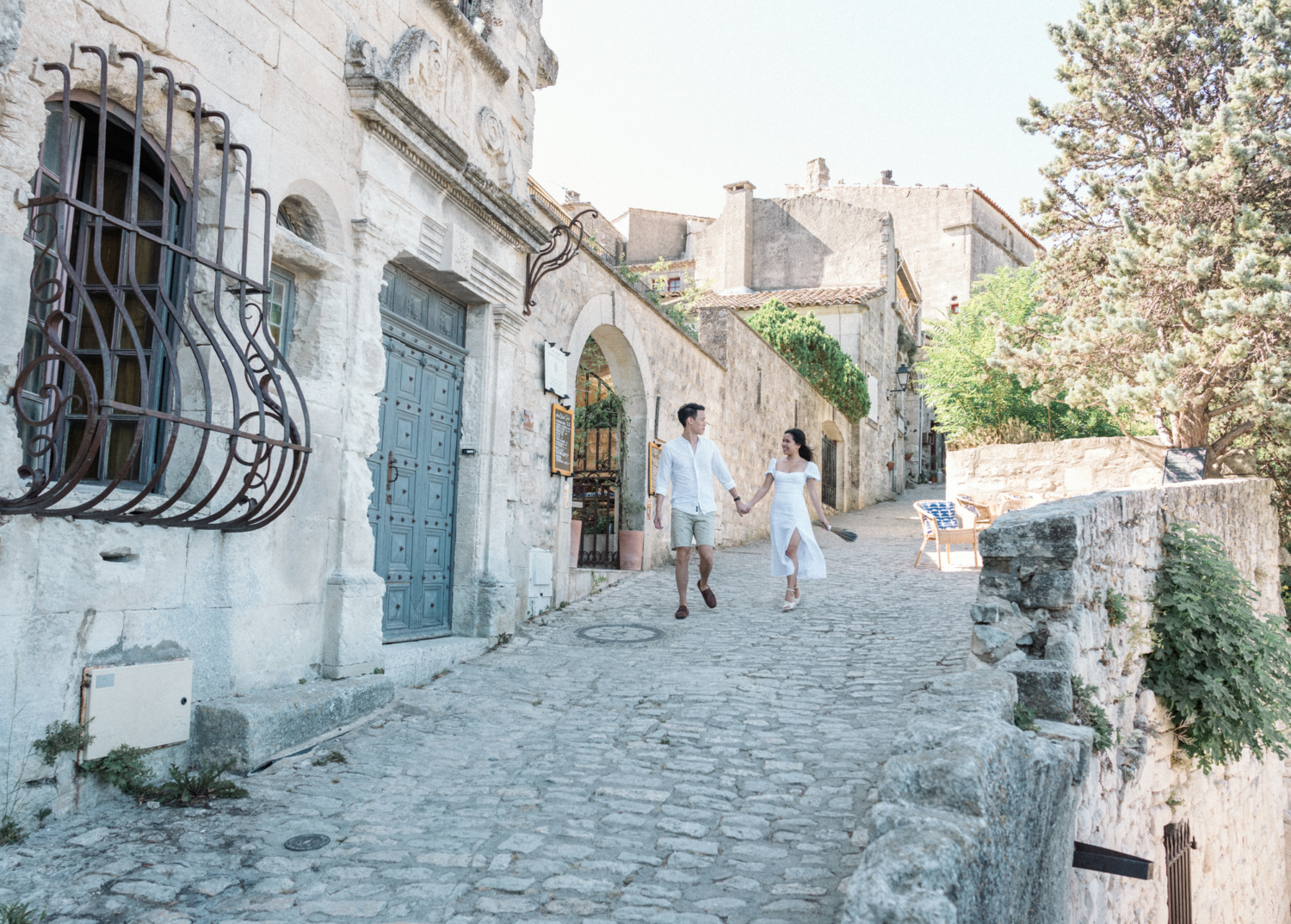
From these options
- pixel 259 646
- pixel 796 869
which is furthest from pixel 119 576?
pixel 796 869

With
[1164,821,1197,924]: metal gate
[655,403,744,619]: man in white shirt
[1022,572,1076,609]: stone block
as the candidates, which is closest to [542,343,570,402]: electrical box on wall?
[655,403,744,619]: man in white shirt

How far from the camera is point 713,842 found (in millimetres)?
2975

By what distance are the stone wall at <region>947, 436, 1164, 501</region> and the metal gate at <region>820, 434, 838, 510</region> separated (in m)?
6.01

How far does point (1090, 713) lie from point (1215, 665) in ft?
6.91

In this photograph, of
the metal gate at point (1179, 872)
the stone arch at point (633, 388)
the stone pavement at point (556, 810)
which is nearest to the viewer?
the stone pavement at point (556, 810)

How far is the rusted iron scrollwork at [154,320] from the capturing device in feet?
9.75

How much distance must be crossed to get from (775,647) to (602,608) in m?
1.95

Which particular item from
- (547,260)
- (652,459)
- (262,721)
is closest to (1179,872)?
(652,459)

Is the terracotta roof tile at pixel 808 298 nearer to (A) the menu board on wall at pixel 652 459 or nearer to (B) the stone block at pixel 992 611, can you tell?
(A) the menu board on wall at pixel 652 459

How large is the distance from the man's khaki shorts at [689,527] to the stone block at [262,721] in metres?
3.33

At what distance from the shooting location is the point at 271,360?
4.23 m

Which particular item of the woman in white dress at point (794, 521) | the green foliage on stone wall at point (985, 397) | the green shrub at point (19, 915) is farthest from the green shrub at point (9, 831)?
the green foliage on stone wall at point (985, 397)

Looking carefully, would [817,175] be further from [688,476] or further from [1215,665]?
[1215,665]

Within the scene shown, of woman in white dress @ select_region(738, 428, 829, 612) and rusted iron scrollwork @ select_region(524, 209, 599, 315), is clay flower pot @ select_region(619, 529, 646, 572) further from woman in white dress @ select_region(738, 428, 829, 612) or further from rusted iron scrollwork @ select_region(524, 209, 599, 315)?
rusted iron scrollwork @ select_region(524, 209, 599, 315)
